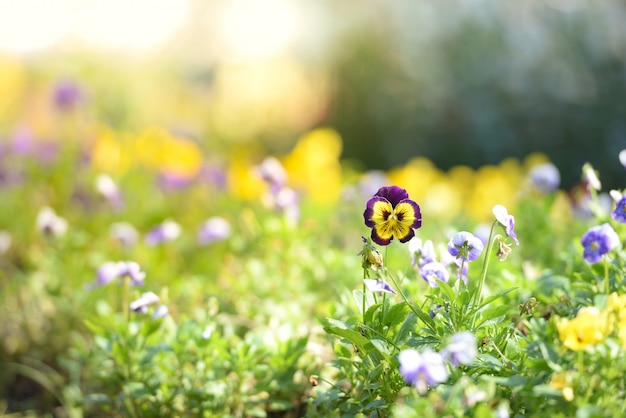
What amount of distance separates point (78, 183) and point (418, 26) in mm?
3579

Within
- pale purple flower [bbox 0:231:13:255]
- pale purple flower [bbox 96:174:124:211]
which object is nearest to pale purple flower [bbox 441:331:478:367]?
pale purple flower [bbox 96:174:124:211]

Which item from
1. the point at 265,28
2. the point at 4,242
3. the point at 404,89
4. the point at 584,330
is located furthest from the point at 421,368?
the point at 265,28

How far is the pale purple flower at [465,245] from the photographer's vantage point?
4.96 feet

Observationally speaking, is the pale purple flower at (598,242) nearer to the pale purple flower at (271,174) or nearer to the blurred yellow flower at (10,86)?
the pale purple flower at (271,174)

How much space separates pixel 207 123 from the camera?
736 cm

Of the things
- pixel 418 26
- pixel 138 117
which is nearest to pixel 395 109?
pixel 418 26

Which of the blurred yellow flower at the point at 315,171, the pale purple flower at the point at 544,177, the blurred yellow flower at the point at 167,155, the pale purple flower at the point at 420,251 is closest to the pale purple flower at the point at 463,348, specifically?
the pale purple flower at the point at 420,251

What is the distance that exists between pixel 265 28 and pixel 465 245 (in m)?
8.54

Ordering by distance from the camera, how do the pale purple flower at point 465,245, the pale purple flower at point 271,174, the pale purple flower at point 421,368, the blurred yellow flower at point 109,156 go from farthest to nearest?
the blurred yellow flower at point 109,156, the pale purple flower at point 271,174, the pale purple flower at point 465,245, the pale purple flower at point 421,368

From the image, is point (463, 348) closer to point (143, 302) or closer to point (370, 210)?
point (370, 210)

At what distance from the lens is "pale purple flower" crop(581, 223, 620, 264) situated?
140 centimetres

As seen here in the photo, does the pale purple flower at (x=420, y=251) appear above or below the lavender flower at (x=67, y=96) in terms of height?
below

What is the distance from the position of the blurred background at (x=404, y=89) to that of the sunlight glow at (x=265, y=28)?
122cm

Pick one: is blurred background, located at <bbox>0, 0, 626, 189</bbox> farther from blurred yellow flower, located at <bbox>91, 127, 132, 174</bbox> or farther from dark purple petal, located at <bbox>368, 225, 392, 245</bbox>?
dark purple petal, located at <bbox>368, 225, 392, 245</bbox>
